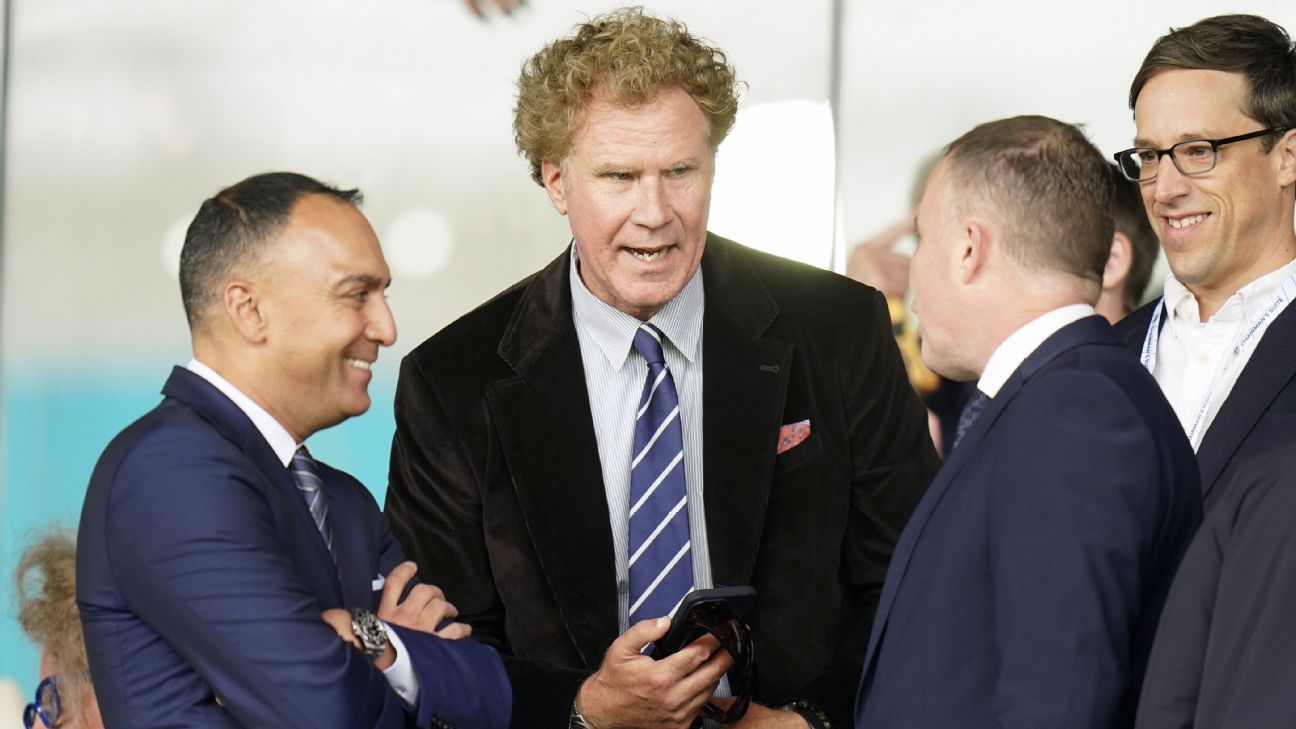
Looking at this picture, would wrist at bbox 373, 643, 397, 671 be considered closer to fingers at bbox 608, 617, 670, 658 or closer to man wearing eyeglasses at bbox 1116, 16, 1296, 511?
fingers at bbox 608, 617, 670, 658

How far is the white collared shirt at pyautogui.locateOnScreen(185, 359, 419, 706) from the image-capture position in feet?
7.55

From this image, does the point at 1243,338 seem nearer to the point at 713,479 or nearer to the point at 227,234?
the point at 713,479

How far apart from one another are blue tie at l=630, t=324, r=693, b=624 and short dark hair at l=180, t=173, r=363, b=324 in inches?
27.7

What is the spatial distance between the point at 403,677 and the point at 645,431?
0.66 metres

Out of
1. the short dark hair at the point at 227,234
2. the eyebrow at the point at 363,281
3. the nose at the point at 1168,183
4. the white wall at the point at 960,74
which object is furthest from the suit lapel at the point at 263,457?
the white wall at the point at 960,74

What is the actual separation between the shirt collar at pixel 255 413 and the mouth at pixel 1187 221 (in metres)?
1.65

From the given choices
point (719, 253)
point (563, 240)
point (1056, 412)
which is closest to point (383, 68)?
point (563, 240)

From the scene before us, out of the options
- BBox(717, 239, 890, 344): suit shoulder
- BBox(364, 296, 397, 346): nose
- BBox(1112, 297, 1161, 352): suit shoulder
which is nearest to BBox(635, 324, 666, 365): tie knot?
BBox(717, 239, 890, 344): suit shoulder

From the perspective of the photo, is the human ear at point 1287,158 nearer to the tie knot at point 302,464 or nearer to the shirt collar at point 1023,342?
the shirt collar at point 1023,342

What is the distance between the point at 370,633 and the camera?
227cm

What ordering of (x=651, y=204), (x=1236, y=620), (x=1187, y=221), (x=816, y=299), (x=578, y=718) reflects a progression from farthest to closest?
(x=1187, y=221) < (x=816, y=299) < (x=651, y=204) < (x=578, y=718) < (x=1236, y=620)

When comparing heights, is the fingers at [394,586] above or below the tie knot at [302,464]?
below

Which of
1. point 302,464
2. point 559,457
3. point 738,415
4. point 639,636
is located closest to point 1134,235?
point 738,415

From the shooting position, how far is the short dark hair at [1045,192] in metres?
2.13
